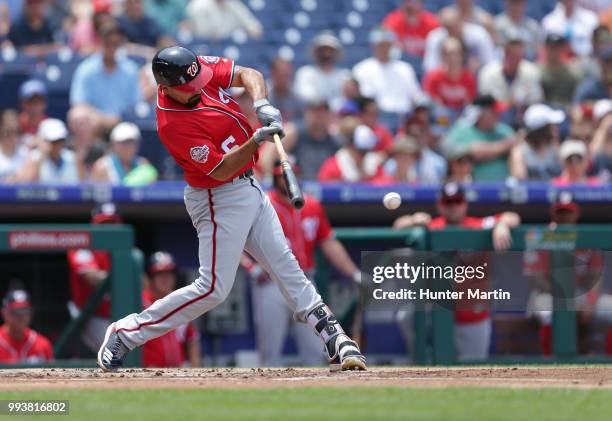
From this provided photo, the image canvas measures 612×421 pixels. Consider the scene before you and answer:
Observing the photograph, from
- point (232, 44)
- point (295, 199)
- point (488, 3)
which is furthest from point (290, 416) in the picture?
point (488, 3)

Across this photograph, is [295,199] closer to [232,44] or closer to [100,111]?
[100,111]

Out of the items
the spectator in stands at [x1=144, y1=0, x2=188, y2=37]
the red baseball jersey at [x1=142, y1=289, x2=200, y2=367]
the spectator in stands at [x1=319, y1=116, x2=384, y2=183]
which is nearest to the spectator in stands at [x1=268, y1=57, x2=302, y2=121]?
the spectator in stands at [x1=319, y1=116, x2=384, y2=183]

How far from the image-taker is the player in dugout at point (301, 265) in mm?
8812

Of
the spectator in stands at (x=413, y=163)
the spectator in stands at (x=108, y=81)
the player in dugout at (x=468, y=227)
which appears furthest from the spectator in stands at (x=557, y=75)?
the spectator in stands at (x=108, y=81)

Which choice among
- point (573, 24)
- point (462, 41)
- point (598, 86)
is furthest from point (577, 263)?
point (573, 24)

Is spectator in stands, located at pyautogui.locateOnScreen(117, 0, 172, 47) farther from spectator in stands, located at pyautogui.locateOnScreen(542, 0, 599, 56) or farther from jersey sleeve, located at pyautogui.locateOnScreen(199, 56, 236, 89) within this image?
jersey sleeve, located at pyautogui.locateOnScreen(199, 56, 236, 89)

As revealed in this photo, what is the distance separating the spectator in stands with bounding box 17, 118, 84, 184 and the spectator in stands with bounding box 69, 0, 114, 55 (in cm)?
178

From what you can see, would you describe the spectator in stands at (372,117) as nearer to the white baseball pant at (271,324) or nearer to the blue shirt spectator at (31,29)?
the white baseball pant at (271,324)

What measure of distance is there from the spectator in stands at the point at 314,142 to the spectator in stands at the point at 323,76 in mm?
1027

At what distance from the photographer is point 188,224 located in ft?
32.7

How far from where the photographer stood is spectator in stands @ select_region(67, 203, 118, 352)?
352 inches

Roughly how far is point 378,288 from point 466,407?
2663mm

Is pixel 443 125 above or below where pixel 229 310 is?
above

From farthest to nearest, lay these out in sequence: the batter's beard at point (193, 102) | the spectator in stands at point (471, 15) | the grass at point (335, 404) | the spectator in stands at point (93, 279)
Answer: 1. the spectator in stands at point (471, 15)
2. the spectator in stands at point (93, 279)
3. the batter's beard at point (193, 102)
4. the grass at point (335, 404)
